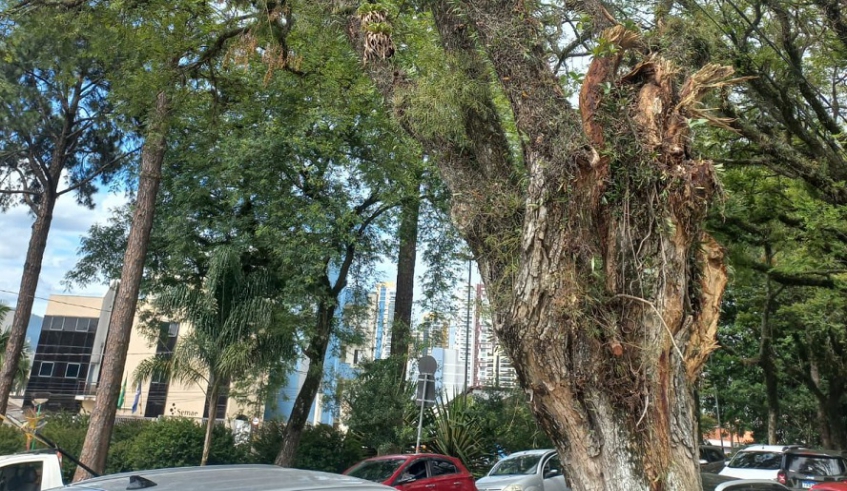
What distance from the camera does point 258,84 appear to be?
44.5 feet

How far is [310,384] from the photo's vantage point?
15383mm

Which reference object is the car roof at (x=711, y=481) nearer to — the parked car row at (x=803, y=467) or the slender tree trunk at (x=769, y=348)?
the parked car row at (x=803, y=467)

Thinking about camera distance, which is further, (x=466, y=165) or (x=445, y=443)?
(x=445, y=443)

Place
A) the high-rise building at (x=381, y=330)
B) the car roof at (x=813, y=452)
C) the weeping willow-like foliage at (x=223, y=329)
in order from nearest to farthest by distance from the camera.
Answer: the car roof at (x=813, y=452), the weeping willow-like foliage at (x=223, y=329), the high-rise building at (x=381, y=330)

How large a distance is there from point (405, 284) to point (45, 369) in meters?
38.0

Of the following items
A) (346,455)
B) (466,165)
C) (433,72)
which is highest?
(433,72)

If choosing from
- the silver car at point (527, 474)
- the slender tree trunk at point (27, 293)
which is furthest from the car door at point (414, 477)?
the slender tree trunk at point (27, 293)

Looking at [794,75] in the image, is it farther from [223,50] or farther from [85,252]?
[85,252]

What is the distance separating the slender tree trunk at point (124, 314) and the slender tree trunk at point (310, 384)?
384 centimetres

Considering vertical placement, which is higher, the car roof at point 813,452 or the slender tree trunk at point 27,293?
the slender tree trunk at point 27,293

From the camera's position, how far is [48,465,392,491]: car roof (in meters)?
2.80

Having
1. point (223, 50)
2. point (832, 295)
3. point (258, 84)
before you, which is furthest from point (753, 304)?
point (223, 50)

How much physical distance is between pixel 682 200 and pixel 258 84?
11.2m

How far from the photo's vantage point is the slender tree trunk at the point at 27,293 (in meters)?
17.0
